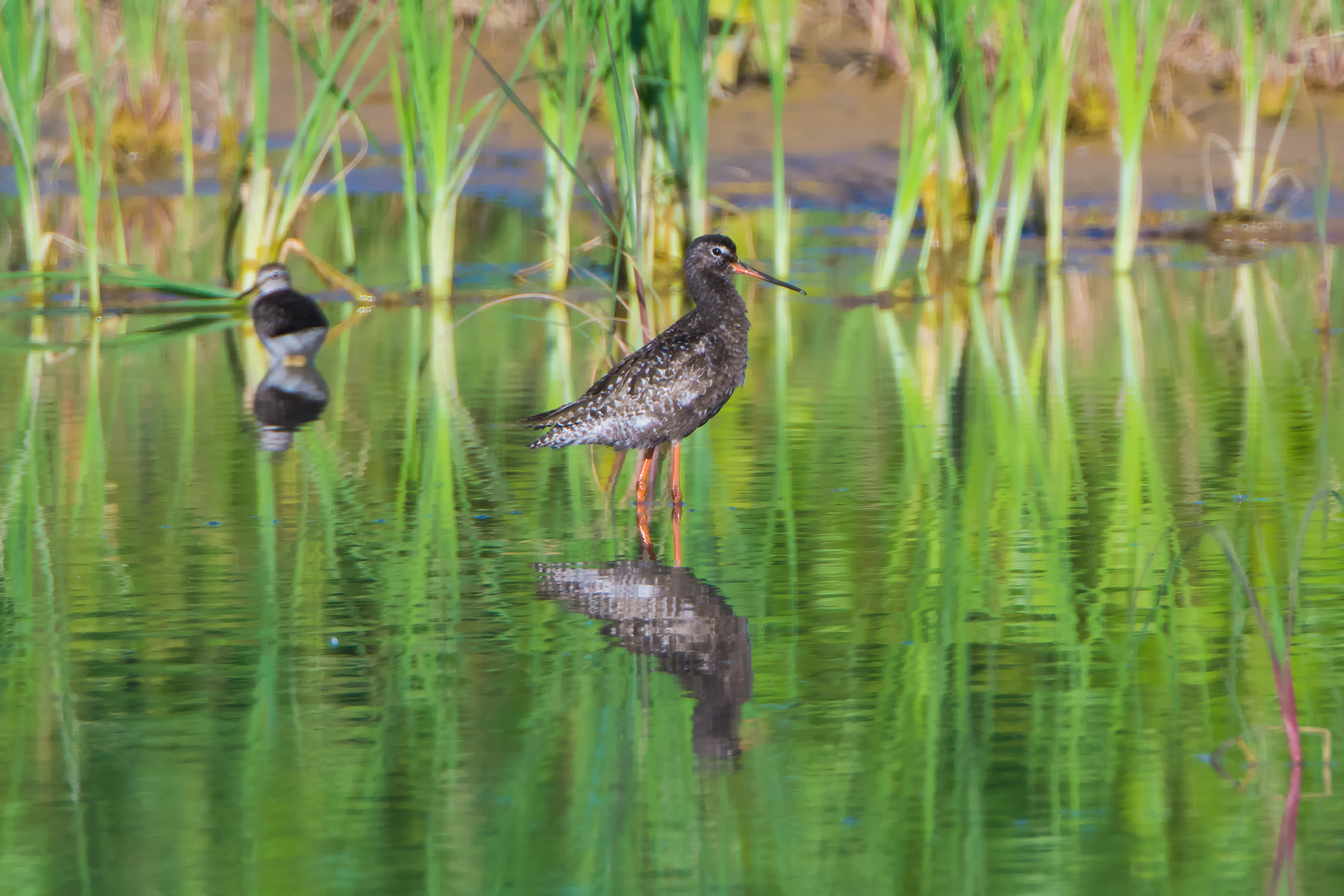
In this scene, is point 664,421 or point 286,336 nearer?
point 664,421

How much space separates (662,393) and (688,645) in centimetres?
182

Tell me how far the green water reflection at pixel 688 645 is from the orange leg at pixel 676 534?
3cm

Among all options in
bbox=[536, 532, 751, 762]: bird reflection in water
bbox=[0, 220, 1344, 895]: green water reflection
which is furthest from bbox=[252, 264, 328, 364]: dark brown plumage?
bbox=[536, 532, 751, 762]: bird reflection in water

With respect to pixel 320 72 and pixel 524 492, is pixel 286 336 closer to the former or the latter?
pixel 320 72

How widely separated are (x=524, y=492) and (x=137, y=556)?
1393 mm

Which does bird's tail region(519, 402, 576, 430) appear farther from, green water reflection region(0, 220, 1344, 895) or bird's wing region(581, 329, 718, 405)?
green water reflection region(0, 220, 1344, 895)

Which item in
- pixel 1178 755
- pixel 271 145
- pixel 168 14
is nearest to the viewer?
pixel 1178 755

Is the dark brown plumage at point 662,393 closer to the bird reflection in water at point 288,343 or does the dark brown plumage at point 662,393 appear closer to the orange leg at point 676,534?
the orange leg at point 676,534

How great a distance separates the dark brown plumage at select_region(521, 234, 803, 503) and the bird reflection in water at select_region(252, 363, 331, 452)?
5.07 ft

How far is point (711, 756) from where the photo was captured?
389cm

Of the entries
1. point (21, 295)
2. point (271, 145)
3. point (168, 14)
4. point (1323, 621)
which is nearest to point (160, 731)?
point (1323, 621)

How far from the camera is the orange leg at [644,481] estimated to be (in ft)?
21.4

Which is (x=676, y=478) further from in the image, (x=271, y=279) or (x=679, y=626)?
(x=271, y=279)

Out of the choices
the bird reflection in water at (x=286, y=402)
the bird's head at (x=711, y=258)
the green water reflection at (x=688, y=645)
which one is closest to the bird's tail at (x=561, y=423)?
the green water reflection at (x=688, y=645)
